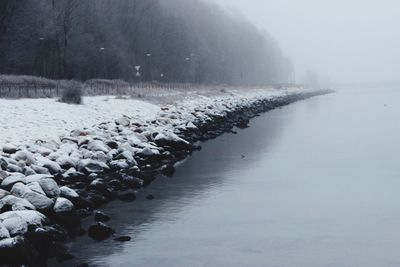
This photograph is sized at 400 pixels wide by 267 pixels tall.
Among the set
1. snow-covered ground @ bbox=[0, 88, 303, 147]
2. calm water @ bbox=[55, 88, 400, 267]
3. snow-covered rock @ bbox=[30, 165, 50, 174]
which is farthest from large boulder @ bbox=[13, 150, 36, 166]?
calm water @ bbox=[55, 88, 400, 267]

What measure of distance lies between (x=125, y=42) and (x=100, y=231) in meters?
69.2

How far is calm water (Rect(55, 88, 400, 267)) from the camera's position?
11469mm

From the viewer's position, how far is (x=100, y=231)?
41.3ft

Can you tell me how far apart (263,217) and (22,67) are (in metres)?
51.8

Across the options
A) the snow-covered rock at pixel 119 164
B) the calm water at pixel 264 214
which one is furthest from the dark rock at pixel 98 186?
the snow-covered rock at pixel 119 164

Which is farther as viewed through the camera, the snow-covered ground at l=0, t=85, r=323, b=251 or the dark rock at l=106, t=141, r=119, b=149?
the dark rock at l=106, t=141, r=119, b=149

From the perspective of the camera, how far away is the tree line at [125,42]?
58906 millimetres

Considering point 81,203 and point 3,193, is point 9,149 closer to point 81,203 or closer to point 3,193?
point 81,203

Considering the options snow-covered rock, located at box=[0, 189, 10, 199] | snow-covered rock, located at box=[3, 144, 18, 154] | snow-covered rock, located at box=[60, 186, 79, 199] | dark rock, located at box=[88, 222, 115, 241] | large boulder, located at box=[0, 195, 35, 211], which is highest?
snow-covered rock, located at box=[3, 144, 18, 154]

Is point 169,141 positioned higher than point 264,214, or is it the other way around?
point 169,141

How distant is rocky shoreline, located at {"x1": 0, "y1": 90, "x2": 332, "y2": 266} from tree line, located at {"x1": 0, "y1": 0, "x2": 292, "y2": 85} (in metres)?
33.6

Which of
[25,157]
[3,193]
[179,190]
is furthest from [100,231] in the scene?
[25,157]

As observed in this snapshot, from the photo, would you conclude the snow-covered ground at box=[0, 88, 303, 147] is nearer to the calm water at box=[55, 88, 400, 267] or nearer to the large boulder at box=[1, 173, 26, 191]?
the large boulder at box=[1, 173, 26, 191]

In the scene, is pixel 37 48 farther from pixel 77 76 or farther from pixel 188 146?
pixel 188 146
